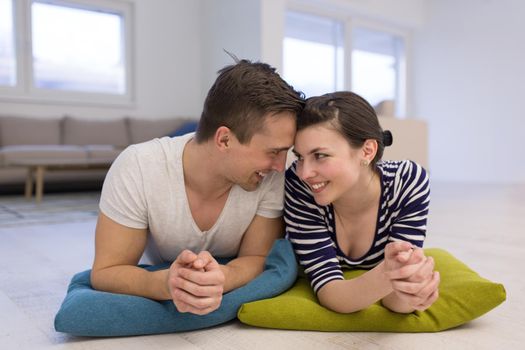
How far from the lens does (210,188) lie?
1427 millimetres

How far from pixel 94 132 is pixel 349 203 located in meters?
5.36

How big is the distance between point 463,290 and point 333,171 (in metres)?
0.50

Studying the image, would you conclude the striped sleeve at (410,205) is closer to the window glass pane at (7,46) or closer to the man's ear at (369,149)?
the man's ear at (369,149)

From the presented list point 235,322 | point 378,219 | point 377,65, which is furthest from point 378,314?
point 377,65

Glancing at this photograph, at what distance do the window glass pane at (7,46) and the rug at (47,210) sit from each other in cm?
160

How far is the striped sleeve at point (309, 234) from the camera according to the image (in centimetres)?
137

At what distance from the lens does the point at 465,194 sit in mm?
5371

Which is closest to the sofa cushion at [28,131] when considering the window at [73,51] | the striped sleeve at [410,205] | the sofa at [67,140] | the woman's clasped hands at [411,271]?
the sofa at [67,140]

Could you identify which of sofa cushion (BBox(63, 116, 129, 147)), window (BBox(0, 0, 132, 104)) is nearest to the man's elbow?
sofa cushion (BBox(63, 116, 129, 147))

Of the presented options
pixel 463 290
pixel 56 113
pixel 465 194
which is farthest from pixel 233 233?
pixel 56 113

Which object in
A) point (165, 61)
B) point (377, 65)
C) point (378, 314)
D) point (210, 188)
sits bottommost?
point (378, 314)

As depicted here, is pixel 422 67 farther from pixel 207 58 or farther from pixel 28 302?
pixel 28 302

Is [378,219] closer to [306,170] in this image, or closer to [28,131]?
[306,170]

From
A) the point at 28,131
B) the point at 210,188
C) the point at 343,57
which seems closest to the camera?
the point at 210,188
